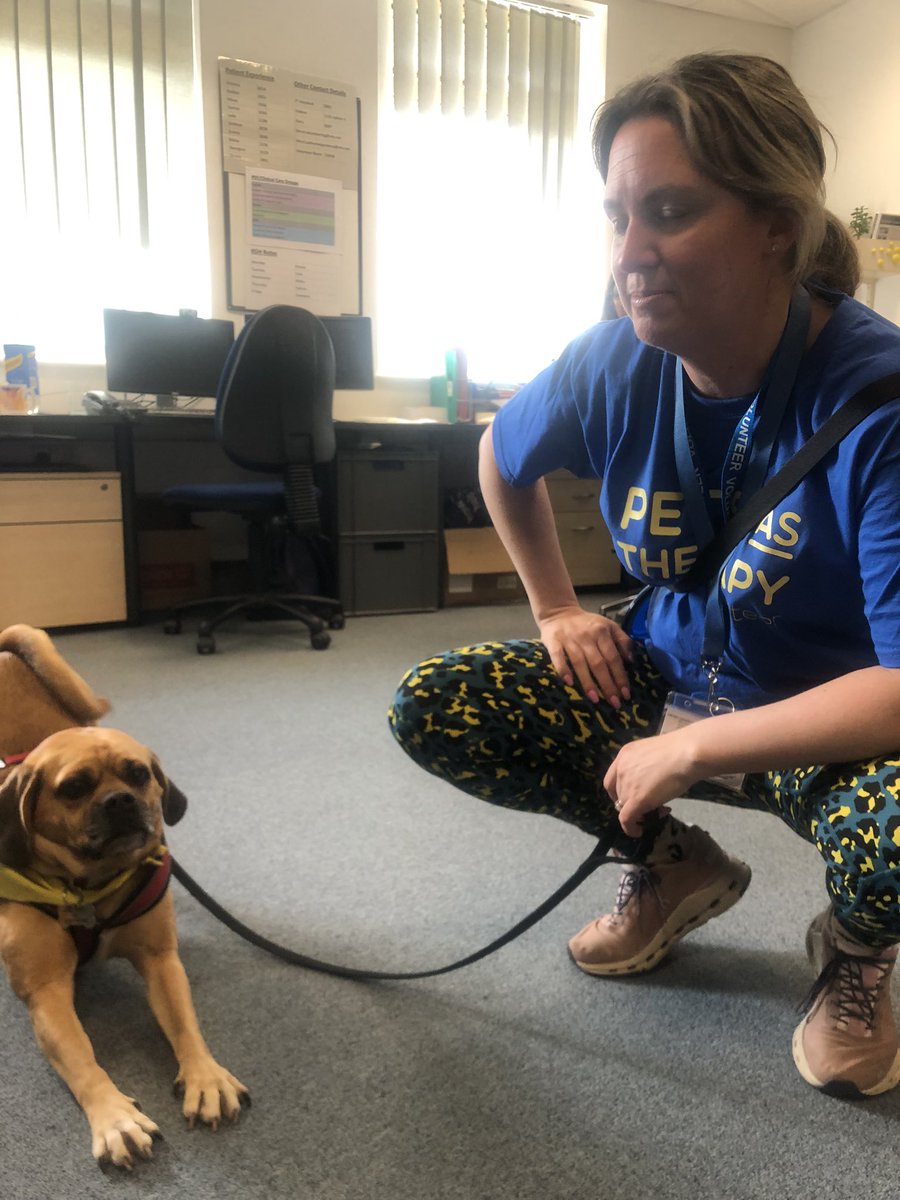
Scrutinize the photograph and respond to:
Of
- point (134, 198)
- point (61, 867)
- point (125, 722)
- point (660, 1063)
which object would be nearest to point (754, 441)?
point (660, 1063)

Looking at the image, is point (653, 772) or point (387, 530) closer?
point (653, 772)

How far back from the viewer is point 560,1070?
2.91ft

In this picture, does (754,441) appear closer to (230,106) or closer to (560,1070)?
(560,1070)

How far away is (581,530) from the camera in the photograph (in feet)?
11.9

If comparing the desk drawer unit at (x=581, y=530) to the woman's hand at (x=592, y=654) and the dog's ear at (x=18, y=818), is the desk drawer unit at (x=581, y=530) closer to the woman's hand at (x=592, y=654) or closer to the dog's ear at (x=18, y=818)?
the woman's hand at (x=592, y=654)

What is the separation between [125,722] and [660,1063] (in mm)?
1495

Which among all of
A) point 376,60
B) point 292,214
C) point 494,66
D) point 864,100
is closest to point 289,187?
point 292,214

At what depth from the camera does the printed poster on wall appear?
11.1 ft

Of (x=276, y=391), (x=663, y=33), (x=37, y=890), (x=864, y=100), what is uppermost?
(x=663, y=33)

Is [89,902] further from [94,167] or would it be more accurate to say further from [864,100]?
[864,100]

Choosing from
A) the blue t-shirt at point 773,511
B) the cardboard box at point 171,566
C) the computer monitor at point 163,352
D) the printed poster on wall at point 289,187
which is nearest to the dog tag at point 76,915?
the blue t-shirt at point 773,511

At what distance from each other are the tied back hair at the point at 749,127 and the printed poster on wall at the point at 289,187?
2995 millimetres

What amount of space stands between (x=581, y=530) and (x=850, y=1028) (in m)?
2.87

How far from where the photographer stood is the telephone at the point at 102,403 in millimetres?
2883
